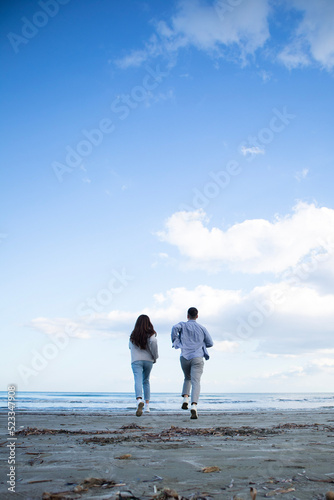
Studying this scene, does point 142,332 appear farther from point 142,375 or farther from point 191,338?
point 191,338

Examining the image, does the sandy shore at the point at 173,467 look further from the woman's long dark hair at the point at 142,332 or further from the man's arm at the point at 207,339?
the woman's long dark hair at the point at 142,332

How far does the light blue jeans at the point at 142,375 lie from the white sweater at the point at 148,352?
0.31 ft

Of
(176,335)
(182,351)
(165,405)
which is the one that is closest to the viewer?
(182,351)

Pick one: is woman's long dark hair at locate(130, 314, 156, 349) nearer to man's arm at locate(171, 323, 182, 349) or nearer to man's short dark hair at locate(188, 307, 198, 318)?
man's arm at locate(171, 323, 182, 349)

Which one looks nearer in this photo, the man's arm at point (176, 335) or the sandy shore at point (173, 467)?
the sandy shore at point (173, 467)

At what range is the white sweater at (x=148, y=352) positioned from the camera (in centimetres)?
908

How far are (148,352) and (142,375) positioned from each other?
22.4 inches

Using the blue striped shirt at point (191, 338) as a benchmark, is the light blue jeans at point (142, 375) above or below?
below

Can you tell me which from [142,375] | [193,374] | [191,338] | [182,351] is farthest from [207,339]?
[142,375]

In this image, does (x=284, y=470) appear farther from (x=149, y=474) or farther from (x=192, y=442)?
(x=192, y=442)

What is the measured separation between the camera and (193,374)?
8.24 meters

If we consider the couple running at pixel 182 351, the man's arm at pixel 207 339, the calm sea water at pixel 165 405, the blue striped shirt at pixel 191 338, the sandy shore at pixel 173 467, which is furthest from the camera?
the calm sea water at pixel 165 405

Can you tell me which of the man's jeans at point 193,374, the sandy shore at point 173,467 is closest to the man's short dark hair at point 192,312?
the man's jeans at point 193,374

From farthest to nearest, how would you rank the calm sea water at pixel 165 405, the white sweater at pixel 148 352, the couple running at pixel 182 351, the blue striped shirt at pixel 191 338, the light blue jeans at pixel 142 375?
the calm sea water at pixel 165 405 < the white sweater at pixel 148 352 < the light blue jeans at pixel 142 375 < the blue striped shirt at pixel 191 338 < the couple running at pixel 182 351
